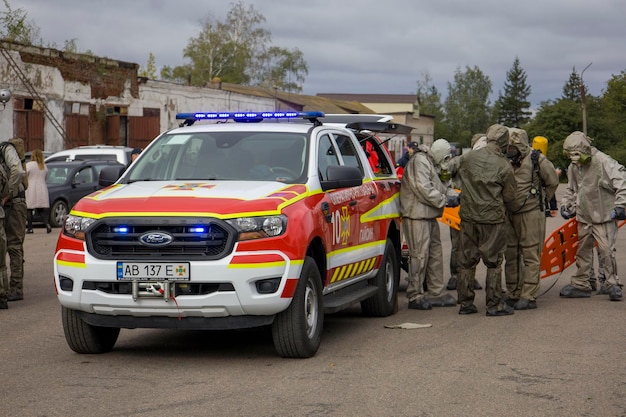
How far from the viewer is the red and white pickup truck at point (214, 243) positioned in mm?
8172

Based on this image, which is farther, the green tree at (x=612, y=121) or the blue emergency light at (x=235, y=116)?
the green tree at (x=612, y=121)

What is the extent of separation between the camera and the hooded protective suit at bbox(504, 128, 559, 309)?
12195mm

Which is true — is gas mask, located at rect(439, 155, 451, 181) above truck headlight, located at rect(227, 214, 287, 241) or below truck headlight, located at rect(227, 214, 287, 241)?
above

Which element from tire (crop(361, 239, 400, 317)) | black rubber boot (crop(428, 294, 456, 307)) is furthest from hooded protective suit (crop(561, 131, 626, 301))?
tire (crop(361, 239, 400, 317))

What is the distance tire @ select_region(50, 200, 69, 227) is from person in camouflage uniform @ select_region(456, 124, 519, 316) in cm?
1626

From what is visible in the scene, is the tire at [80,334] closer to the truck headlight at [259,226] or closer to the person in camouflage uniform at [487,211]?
the truck headlight at [259,226]

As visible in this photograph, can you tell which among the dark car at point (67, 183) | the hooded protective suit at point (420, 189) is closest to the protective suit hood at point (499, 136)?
the hooded protective suit at point (420, 189)

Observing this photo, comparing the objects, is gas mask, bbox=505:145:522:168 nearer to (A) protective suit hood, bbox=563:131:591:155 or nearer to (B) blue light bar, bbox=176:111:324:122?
(A) protective suit hood, bbox=563:131:591:155

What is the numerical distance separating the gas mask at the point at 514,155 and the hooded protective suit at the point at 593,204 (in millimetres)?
1097

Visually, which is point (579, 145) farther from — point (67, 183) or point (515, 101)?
point (515, 101)

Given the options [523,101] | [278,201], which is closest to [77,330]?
[278,201]

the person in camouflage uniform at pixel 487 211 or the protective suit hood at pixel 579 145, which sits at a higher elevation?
the protective suit hood at pixel 579 145

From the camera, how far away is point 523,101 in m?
166

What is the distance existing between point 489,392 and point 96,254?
3090mm
